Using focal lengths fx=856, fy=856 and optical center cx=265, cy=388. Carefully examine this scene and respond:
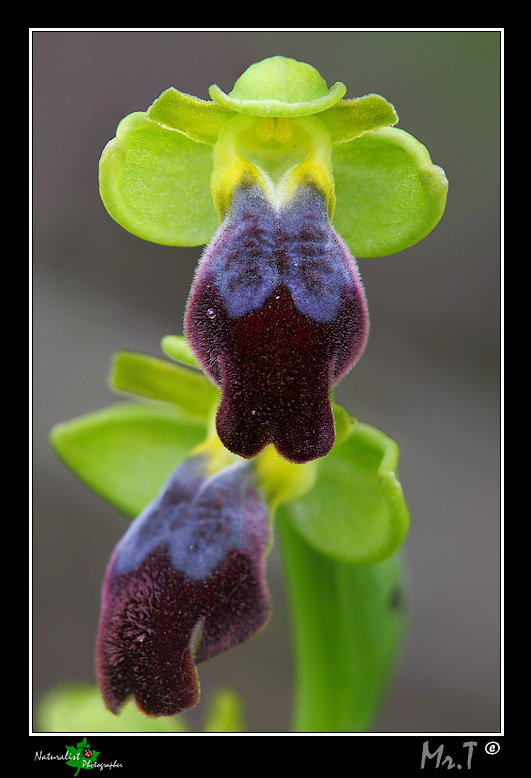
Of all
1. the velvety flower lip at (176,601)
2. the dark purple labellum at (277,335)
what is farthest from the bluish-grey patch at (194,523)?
the dark purple labellum at (277,335)

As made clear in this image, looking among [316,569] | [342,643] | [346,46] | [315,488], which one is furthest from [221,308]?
[346,46]

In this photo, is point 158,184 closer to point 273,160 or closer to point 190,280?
point 273,160

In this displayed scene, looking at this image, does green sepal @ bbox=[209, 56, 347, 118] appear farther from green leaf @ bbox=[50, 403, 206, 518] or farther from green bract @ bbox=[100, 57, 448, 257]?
green leaf @ bbox=[50, 403, 206, 518]

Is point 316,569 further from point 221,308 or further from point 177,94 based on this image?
point 177,94

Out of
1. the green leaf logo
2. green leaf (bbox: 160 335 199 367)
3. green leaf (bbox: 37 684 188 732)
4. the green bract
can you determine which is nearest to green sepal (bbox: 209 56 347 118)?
the green bract

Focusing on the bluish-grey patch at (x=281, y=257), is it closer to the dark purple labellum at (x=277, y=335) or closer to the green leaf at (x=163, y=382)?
the dark purple labellum at (x=277, y=335)

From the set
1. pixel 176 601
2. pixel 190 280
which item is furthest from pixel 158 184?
pixel 190 280
